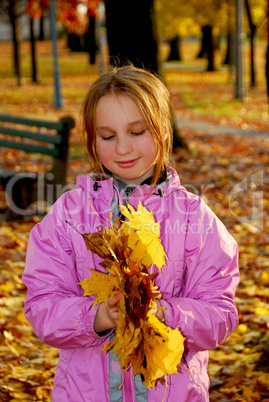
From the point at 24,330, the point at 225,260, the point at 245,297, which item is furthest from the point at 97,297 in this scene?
the point at 245,297

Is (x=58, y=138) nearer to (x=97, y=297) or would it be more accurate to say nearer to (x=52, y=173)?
(x=52, y=173)

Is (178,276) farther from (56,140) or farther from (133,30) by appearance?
(133,30)

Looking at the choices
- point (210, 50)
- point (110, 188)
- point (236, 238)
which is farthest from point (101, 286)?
point (210, 50)

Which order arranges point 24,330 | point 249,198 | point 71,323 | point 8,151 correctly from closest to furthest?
point 71,323
point 24,330
point 249,198
point 8,151

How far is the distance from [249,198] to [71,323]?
6118 mm

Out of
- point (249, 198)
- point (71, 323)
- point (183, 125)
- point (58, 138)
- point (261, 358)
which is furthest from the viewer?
point (183, 125)

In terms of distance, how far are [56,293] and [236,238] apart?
4.41 meters

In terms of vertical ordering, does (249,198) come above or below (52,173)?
below

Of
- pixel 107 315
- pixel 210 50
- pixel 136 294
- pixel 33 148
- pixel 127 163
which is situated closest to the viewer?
pixel 136 294

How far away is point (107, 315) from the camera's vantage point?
6.41ft

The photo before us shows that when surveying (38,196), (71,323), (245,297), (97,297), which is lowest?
(245,297)

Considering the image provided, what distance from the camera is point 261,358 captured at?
12.0ft

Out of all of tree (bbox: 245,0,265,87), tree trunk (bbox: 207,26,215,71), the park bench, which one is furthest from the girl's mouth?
tree trunk (bbox: 207,26,215,71)

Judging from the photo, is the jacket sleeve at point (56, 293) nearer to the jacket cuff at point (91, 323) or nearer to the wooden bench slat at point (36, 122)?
the jacket cuff at point (91, 323)
